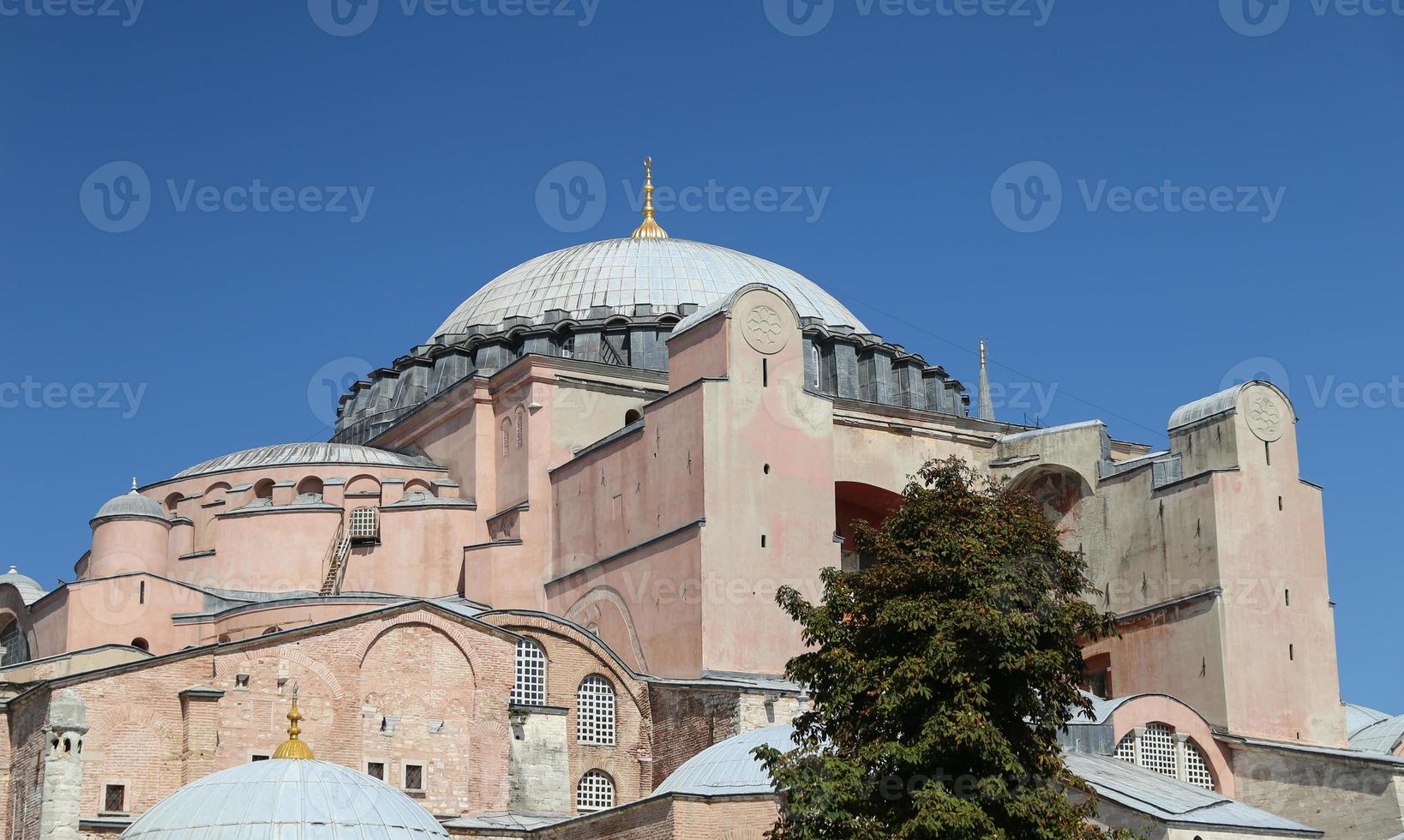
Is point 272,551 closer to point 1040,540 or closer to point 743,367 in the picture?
point 743,367

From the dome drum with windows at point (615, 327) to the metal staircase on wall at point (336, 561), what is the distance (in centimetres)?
493

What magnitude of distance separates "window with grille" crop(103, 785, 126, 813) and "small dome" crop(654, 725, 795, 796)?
9.82m

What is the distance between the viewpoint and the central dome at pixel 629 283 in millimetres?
58031

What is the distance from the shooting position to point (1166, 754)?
149 ft

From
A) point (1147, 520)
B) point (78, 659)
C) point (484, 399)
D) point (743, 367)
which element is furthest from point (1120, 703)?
point (78, 659)

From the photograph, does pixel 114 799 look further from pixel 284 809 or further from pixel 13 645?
pixel 13 645

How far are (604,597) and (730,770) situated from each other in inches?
388

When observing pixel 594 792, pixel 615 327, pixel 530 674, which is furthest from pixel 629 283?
pixel 594 792

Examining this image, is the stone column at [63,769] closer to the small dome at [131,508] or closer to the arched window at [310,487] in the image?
the small dome at [131,508]

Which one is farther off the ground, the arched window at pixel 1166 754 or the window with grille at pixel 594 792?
the arched window at pixel 1166 754

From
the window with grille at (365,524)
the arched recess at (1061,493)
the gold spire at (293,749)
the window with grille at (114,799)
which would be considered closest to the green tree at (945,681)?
the gold spire at (293,749)

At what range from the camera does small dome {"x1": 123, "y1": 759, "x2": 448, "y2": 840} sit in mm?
33000

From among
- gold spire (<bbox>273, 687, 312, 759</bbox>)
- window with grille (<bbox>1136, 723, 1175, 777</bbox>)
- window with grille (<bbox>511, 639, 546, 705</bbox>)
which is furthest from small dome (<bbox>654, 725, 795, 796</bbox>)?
window with grille (<bbox>1136, 723, 1175, 777</bbox>)

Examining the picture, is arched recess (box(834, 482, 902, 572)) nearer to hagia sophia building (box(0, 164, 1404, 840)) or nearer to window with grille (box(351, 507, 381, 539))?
hagia sophia building (box(0, 164, 1404, 840))
